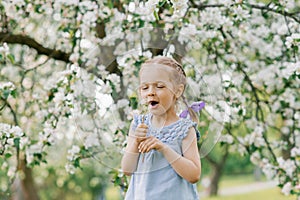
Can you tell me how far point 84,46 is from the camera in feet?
12.6

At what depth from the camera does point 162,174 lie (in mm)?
2059

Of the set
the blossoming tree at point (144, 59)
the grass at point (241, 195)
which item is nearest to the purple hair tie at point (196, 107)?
the blossoming tree at point (144, 59)

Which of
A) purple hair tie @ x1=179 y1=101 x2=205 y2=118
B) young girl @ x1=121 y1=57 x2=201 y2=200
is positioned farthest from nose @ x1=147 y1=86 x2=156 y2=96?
purple hair tie @ x1=179 y1=101 x2=205 y2=118

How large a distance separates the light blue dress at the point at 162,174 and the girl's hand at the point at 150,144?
0.05 m

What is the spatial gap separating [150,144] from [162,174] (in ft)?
0.46

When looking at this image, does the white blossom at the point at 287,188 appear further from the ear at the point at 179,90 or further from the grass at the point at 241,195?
the grass at the point at 241,195

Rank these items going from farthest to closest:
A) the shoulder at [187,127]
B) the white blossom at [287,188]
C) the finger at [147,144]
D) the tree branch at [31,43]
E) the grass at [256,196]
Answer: the grass at [256,196] < the tree branch at [31,43] < the white blossom at [287,188] < the shoulder at [187,127] < the finger at [147,144]

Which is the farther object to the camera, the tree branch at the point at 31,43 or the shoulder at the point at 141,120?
the tree branch at the point at 31,43

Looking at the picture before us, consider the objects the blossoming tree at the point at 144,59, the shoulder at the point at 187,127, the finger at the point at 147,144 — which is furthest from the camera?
the blossoming tree at the point at 144,59

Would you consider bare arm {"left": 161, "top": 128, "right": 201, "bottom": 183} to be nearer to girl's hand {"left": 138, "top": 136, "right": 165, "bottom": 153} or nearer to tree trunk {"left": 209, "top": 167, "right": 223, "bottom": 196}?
girl's hand {"left": 138, "top": 136, "right": 165, "bottom": 153}

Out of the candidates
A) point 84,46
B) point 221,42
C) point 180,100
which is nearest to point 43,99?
point 84,46

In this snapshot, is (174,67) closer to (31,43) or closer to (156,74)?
(156,74)

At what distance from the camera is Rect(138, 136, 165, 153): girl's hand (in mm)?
1972

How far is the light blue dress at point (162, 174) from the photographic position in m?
2.04
